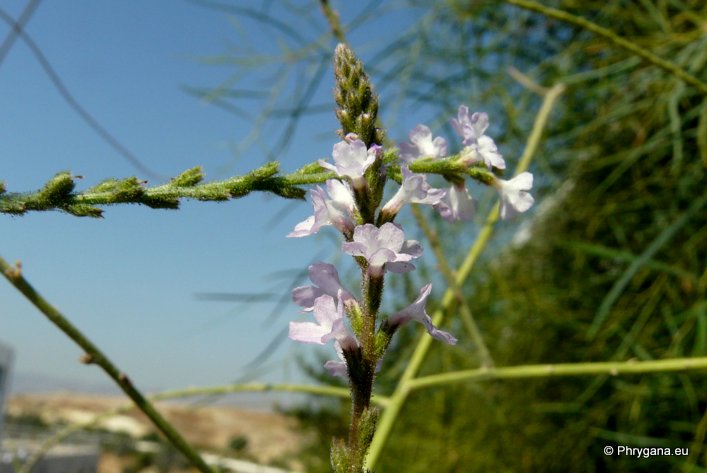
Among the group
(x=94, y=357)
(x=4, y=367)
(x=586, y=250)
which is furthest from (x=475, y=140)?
(x=4, y=367)

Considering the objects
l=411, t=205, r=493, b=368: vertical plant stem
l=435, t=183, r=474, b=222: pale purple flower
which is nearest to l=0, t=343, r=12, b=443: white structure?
l=411, t=205, r=493, b=368: vertical plant stem

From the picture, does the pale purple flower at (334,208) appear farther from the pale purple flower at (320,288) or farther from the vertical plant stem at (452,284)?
the vertical plant stem at (452,284)

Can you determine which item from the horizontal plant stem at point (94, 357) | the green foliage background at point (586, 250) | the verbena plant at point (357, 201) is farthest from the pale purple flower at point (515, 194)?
the green foliage background at point (586, 250)

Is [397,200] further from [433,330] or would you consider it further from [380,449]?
[380,449]

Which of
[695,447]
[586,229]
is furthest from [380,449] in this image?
[586,229]

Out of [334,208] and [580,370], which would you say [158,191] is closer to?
[334,208]

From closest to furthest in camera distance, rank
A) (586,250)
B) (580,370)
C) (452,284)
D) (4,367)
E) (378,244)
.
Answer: (378,244) → (580,370) → (452,284) → (586,250) → (4,367)
